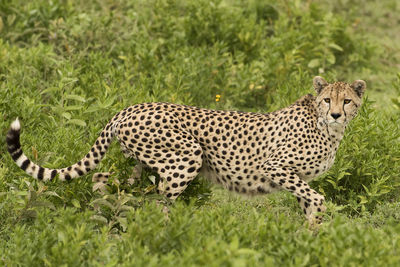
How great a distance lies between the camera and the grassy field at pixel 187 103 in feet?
13.2

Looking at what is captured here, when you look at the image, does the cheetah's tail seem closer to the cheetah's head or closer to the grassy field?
the grassy field

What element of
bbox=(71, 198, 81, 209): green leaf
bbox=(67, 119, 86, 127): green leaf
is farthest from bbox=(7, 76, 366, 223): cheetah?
bbox=(67, 119, 86, 127): green leaf

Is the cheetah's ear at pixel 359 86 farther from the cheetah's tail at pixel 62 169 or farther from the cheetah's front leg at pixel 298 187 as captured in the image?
the cheetah's tail at pixel 62 169

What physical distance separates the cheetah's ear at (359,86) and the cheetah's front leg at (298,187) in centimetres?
73

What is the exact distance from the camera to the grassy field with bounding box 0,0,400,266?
13.2 feet

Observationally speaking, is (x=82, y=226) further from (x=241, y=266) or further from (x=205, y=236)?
(x=241, y=266)

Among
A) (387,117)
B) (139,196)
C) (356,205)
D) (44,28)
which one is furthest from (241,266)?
(44,28)

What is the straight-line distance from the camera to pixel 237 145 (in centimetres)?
505

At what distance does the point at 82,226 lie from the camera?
400 centimetres

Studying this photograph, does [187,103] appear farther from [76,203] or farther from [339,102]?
[339,102]

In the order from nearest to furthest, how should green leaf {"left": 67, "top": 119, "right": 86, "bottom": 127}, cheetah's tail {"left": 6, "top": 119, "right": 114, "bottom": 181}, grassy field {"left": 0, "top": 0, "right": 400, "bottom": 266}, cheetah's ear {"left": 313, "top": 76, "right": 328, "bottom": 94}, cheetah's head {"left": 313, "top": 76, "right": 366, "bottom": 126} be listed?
grassy field {"left": 0, "top": 0, "right": 400, "bottom": 266}
cheetah's tail {"left": 6, "top": 119, "right": 114, "bottom": 181}
cheetah's head {"left": 313, "top": 76, "right": 366, "bottom": 126}
cheetah's ear {"left": 313, "top": 76, "right": 328, "bottom": 94}
green leaf {"left": 67, "top": 119, "right": 86, "bottom": 127}

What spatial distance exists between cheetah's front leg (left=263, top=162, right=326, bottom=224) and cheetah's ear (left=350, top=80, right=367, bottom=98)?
2.40 ft

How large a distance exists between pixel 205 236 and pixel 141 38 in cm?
422

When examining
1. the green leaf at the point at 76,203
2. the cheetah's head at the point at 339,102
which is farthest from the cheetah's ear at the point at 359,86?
the green leaf at the point at 76,203
